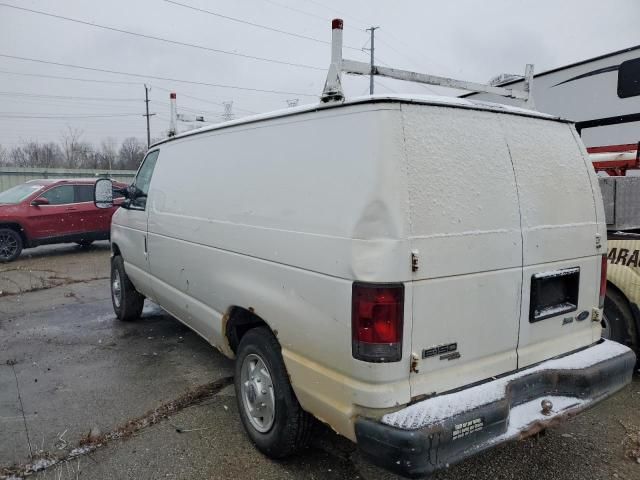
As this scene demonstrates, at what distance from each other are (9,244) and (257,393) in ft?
33.4

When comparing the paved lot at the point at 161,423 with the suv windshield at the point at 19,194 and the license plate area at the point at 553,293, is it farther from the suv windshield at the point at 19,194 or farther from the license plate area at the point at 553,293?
the suv windshield at the point at 19,194

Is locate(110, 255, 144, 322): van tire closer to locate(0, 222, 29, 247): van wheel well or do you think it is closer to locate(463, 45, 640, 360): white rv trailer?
locate(463, 45, 640, 360): white rv trailer

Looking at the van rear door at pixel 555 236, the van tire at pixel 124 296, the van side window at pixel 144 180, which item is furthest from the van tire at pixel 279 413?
the van tire at pixel 124 296

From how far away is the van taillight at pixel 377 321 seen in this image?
7.27 feet

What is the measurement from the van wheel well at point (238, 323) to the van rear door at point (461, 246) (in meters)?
1.19

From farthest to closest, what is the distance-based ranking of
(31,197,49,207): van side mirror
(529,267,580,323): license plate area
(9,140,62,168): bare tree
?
(9,140,62,168): bare tree, (31,197,49,207): van side mirror, (529,267,580,323): license plate area

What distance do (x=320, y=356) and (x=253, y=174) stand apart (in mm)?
1279

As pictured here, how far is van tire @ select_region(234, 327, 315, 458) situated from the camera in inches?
112

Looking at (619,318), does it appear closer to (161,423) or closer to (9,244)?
(161,423)

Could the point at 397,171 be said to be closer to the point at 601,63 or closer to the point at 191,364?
the point at 191,364

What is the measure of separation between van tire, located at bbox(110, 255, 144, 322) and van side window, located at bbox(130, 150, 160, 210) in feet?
3.52

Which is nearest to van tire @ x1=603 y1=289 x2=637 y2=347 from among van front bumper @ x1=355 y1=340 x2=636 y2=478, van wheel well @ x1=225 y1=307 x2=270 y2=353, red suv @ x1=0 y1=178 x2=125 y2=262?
van front bumper @ x1=355 y1=340 x2=636 y2=478

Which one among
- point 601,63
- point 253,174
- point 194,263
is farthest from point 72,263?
point 601,63

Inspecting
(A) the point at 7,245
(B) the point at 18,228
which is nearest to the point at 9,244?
Answer: (A) the point at 7,245
